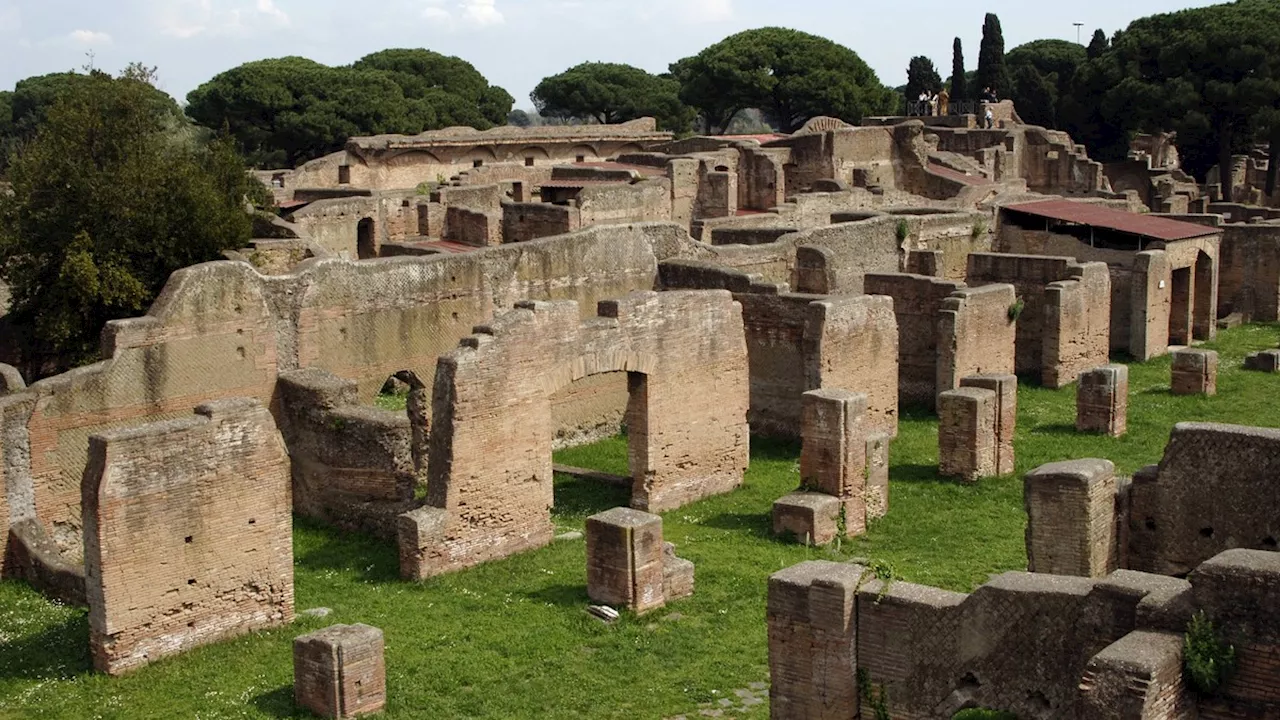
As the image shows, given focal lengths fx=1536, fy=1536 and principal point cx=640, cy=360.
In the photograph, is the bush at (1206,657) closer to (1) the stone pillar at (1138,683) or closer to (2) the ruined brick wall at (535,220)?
(1) the stone pillar at (1138,683)

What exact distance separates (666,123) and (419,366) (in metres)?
53.7

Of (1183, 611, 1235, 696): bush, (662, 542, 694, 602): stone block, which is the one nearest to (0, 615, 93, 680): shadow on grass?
(662, 542, 694, 602): stone block

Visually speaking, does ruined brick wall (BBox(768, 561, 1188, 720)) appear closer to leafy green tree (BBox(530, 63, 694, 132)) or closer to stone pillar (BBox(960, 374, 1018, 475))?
stone pillar (BBox(960, 374, 1018, 475))

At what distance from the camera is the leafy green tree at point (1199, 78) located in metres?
48.6

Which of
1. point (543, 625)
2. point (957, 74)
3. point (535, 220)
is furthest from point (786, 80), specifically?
point (543, 625)

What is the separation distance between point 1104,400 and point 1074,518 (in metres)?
8.71

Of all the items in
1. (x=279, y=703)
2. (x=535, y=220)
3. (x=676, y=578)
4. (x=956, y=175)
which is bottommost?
(x=279, y=703)

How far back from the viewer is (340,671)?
11.5 m

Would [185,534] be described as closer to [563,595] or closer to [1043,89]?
[563,595]

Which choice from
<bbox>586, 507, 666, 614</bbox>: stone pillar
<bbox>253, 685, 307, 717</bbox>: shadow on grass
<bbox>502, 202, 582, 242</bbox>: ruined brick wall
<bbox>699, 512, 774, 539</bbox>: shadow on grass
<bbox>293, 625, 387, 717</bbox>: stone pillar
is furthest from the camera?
<bbox>502, 202, 582, 242</bbox>: ruined brick wall

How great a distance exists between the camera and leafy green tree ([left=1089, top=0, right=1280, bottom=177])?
48.6 m

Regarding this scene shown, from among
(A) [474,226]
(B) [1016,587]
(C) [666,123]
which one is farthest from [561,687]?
(C) [666,123]

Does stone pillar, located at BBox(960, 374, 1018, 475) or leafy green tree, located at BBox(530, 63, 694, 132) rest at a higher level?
leafy green tree, located at BBox(530, 63, 694, 132)

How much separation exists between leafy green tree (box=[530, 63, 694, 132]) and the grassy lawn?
2141 inches
